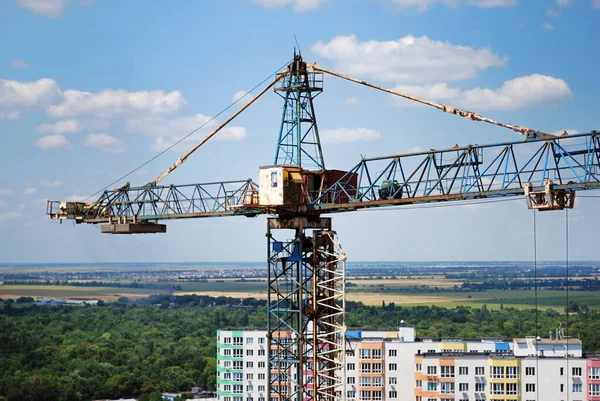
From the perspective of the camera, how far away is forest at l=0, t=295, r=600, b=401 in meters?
93.5

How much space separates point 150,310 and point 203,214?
133 m

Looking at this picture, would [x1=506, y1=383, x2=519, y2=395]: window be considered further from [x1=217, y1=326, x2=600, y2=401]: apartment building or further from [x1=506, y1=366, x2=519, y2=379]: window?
[x1=506, y1=366, x2=519, y2=379]: window

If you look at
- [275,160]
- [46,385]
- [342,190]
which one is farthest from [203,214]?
[46,385]

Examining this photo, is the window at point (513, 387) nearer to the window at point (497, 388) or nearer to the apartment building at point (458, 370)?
the apartment building at point (458, 370)

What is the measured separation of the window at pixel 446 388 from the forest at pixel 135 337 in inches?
1508

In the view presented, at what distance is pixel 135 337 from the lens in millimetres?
130500

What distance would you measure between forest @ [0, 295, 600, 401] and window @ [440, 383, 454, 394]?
3830cm

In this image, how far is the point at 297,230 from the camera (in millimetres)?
35219

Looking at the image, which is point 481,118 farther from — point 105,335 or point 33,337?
point 105,335

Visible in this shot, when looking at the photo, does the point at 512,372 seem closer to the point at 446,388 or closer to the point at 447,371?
the point at 447,371

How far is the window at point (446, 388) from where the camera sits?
209 ft

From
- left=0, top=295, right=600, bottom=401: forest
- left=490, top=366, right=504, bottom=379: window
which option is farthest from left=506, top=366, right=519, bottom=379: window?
left=0, top=295, right=600, bottom=401: forest

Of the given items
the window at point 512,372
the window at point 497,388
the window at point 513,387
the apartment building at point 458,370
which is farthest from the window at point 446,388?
the window at point 512,372

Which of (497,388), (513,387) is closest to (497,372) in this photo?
(497,388)
